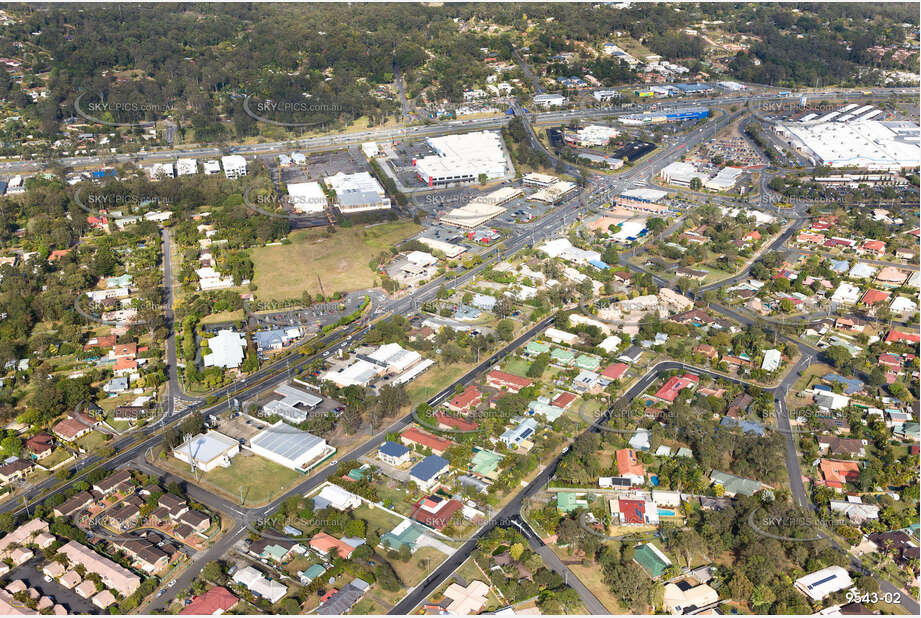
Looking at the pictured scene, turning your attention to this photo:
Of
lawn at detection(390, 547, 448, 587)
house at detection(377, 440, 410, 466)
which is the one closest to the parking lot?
lawn at detection(390, 547, 448, 587)

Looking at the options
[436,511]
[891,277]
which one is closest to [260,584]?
[436,511]

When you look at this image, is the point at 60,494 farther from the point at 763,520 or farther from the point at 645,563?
the point at 763,520

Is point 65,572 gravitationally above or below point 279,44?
below

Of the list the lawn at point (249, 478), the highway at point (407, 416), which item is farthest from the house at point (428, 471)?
the lawn at point (249, 478)

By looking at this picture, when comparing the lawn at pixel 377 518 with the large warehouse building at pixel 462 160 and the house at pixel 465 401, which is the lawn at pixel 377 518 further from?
the large warehouse building at pixel 462 160

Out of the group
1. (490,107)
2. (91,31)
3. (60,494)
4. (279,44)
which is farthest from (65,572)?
(91,31)

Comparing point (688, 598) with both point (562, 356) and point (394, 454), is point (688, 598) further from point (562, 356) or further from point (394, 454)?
point (562, 356)
